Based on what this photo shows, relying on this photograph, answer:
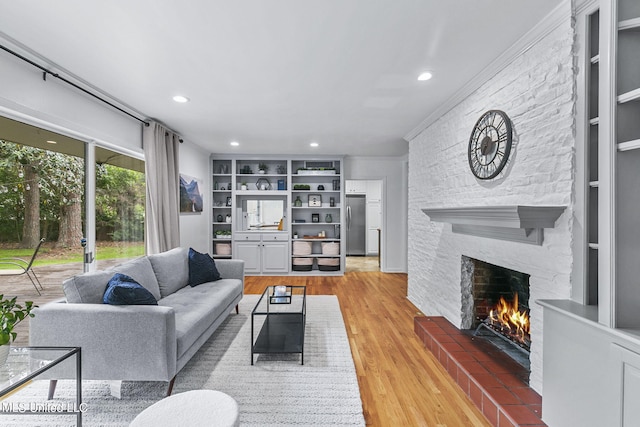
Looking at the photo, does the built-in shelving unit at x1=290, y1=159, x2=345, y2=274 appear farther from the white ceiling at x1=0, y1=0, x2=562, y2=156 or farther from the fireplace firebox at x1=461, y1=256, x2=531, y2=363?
the fireplace firebox at x1=461, y1=256, x2=531, y2=363

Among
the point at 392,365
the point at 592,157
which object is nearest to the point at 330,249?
the point at 392,365

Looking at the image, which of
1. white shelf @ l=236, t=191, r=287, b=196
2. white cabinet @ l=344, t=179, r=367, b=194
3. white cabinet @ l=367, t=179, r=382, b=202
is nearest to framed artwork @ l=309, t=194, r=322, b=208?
white shelf @ l=236, t=191, r=287, b=196

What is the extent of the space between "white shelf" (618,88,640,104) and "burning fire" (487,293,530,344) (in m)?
1.65

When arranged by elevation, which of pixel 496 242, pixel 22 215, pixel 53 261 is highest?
pixel 22 215

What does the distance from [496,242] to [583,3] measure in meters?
1.55

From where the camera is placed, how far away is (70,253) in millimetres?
2842

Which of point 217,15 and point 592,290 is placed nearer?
point 592,290

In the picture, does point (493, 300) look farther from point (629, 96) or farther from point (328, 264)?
point (328, 264)

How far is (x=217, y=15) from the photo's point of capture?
1.80 metres

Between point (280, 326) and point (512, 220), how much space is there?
2.31 m

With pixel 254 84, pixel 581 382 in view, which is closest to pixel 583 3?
pixel 581 382

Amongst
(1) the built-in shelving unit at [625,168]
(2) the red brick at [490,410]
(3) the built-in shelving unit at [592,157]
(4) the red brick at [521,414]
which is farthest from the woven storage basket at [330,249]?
(1) the built-in shelving unit at [625,168]

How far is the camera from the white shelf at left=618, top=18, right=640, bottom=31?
1301 mm

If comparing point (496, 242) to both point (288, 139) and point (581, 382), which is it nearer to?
point (581, 382)
